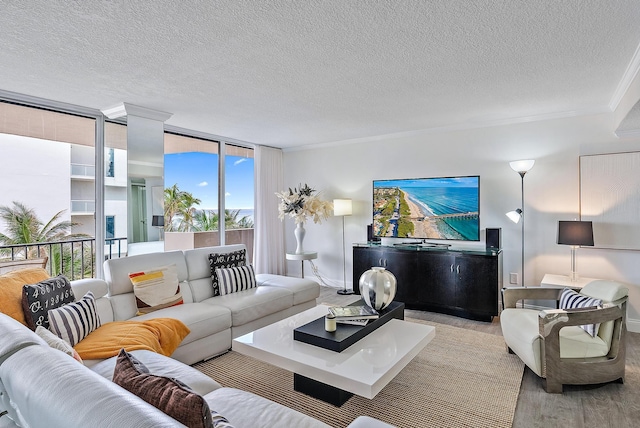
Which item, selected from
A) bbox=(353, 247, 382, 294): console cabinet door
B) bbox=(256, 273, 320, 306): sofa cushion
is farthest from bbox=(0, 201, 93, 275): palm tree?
bbox=(353, 247, 382, 294): console cabinet door

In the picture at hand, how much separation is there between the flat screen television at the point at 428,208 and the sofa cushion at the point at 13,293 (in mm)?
3886

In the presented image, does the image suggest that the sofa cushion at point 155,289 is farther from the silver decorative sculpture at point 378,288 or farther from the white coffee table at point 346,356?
Answer: the silver decorative sculpture at point 378,288

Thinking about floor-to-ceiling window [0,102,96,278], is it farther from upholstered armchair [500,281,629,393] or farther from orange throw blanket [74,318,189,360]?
upholstered armchair [500,281,629,393]

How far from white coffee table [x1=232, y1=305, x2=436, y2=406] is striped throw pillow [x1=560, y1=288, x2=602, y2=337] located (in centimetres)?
113

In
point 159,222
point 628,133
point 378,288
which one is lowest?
point 378,288

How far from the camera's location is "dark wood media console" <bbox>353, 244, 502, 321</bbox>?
3893 mm

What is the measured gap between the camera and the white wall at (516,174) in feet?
12.4

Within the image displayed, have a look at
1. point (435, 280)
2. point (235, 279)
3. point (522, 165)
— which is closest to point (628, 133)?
point (522, 165)

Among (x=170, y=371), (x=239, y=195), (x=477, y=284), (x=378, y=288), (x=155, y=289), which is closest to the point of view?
(x=170, y=371)

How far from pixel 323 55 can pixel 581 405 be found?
2.80 metres

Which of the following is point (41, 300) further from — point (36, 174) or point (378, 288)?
point (378, 288)

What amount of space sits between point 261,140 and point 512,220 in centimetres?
358

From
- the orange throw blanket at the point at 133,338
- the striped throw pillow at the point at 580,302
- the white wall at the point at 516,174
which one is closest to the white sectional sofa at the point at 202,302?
the orange throw blanket at the point at 133,338

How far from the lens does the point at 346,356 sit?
210 centimetres
